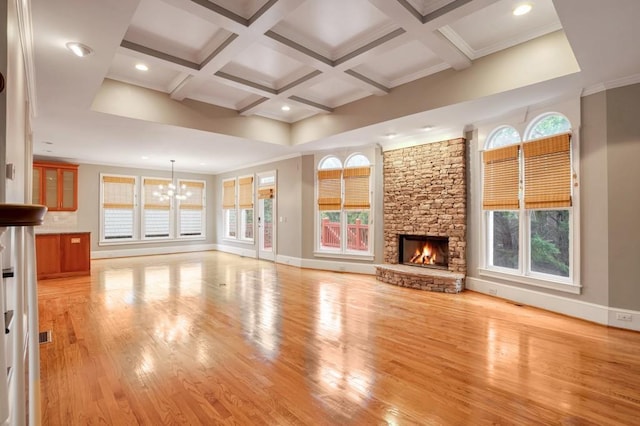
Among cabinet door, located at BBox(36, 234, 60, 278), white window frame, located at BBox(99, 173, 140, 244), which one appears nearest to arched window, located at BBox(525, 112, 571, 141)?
cabinet door, located at BBox(36, 234, 60, 278)

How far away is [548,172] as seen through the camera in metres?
4.46

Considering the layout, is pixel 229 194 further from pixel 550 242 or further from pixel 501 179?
pixel 550 242

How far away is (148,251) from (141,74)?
22.3 ft

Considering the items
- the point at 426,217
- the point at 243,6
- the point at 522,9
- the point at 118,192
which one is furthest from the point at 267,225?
the point at 522,9

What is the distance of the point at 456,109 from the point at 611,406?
3739 millimetres

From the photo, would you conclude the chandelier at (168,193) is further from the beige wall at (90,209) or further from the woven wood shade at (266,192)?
the woven wood shade at (266,192)

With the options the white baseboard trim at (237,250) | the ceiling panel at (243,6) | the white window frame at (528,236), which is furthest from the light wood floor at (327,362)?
the white baseboard trim at (237,250)

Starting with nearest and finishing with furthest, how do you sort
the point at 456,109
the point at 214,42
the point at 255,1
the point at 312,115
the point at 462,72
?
the point at 255,1
the point at 214,42
the point at 462,72
the point at 456,109
the point at 312,115

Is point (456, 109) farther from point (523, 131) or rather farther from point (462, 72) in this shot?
point (523, 131)

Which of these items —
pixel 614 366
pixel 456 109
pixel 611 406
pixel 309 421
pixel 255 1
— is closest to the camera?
pixel 309 421

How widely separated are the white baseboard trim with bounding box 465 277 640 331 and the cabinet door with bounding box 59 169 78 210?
9.95m

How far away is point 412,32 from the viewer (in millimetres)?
3357

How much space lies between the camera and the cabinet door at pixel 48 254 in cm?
633

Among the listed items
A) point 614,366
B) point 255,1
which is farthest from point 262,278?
point 614,366
